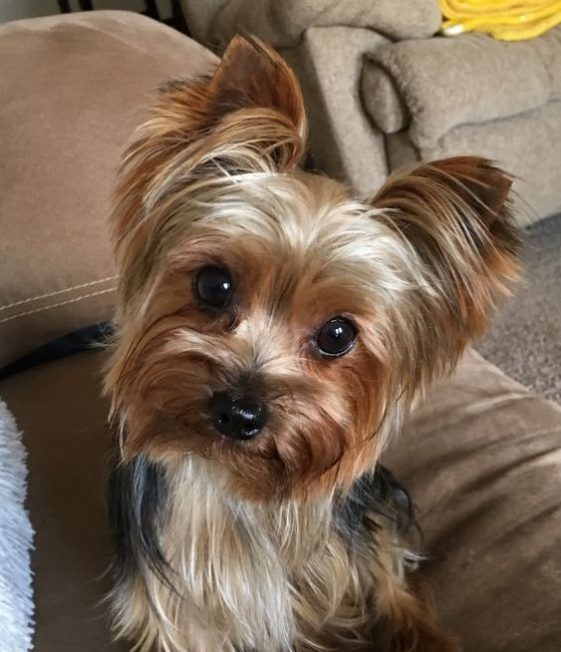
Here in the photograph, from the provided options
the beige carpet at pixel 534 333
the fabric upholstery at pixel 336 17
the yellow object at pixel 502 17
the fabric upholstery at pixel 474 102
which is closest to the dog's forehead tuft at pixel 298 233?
the beige carpet at pixel 534 333

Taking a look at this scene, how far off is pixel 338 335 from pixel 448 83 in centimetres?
155

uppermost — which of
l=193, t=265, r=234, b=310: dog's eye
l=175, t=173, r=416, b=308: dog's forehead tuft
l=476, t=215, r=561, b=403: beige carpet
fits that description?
l=175, t=173, r=416, b=308: dog's forehead tuft

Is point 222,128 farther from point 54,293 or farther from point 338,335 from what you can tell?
point 54,293

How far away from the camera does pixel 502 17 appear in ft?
8.75

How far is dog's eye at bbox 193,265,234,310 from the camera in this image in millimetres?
1028

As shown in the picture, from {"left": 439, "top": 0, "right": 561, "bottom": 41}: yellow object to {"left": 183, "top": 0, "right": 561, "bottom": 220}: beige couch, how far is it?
0.04 m

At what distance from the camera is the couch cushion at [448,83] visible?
238 centimetres

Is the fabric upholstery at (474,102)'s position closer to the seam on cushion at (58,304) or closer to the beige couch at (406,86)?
the beige couch at (406,86)

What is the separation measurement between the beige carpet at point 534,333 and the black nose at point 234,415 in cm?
134

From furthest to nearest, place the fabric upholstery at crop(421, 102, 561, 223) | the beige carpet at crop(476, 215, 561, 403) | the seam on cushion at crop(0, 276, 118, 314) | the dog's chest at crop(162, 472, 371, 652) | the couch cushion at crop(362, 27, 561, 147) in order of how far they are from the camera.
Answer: the fabric upholstery at crop(421, 102, 561, 223)
the couch cushion at crop(362, 27, 561, 147)
the beige carpet at crop(476, 215, 561, 403)
the seam on cushion at crop(0, 276, 118, 314)
the dog's chest at crop(162, 472, 371, 652)

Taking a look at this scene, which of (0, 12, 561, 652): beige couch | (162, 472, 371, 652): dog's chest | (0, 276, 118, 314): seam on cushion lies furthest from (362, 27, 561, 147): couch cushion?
(162, 472, 371, 652): dog's chest

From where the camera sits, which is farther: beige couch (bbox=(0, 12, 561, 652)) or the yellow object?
the yellow object

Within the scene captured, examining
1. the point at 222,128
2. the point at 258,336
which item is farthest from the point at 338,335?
the point at 222,128

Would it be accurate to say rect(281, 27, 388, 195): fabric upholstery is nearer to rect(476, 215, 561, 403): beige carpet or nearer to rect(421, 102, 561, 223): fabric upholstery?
rect(421, 102, 561, 223): fabric upholstery
